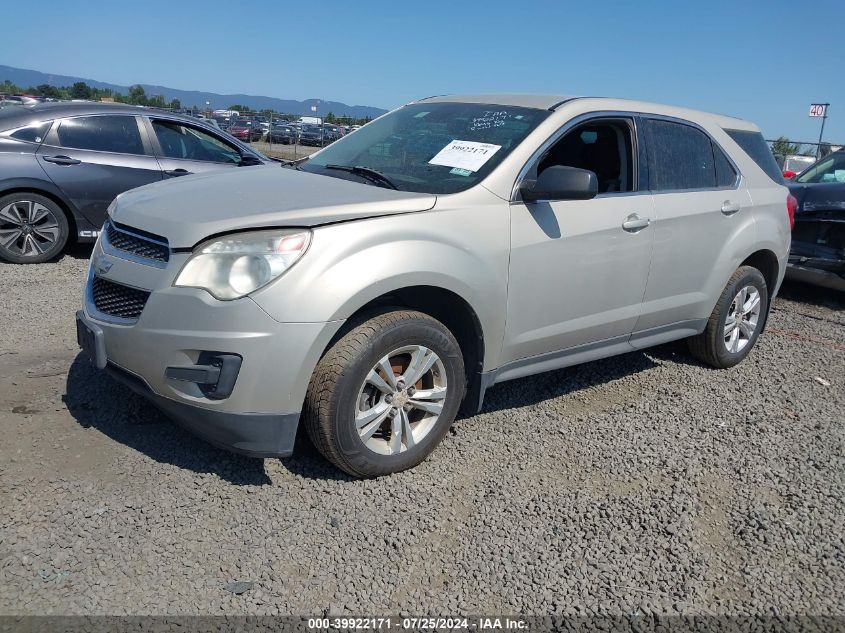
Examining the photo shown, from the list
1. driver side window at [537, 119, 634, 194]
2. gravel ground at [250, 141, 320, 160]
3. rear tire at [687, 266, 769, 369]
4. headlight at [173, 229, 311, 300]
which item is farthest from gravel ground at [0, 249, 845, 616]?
gravel ground at [250, 141, 320, 160]

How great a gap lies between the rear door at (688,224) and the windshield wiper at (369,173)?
1702 millimetres

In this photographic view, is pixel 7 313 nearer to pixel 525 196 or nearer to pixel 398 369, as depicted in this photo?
pixel 398 369

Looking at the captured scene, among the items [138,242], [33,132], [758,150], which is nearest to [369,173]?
[138,242]

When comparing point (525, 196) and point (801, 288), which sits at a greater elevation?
point (525, 196)

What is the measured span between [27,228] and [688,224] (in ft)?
20.0

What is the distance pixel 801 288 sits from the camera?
8539 millimetres

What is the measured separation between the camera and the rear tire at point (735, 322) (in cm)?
500

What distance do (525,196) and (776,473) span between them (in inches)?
78.3

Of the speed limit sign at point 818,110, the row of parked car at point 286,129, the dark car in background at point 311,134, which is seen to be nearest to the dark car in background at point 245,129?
the row of parked car at point 286,129

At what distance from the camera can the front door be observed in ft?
11.9

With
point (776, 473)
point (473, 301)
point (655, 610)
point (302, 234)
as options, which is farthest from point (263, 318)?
point (776, 473)

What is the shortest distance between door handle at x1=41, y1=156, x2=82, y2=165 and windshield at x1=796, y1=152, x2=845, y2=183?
26.9ft

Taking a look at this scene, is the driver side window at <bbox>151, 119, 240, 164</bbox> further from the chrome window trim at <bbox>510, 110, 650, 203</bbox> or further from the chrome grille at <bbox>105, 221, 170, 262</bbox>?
the chrome window trim at <bbox>510, 110, 650, 203</bbox>

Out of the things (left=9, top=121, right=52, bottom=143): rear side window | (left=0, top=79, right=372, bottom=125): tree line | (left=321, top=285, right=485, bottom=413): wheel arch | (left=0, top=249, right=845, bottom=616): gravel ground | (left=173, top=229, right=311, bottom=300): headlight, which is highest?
(left=0, top=79, right=372, bottom=125): tree line
